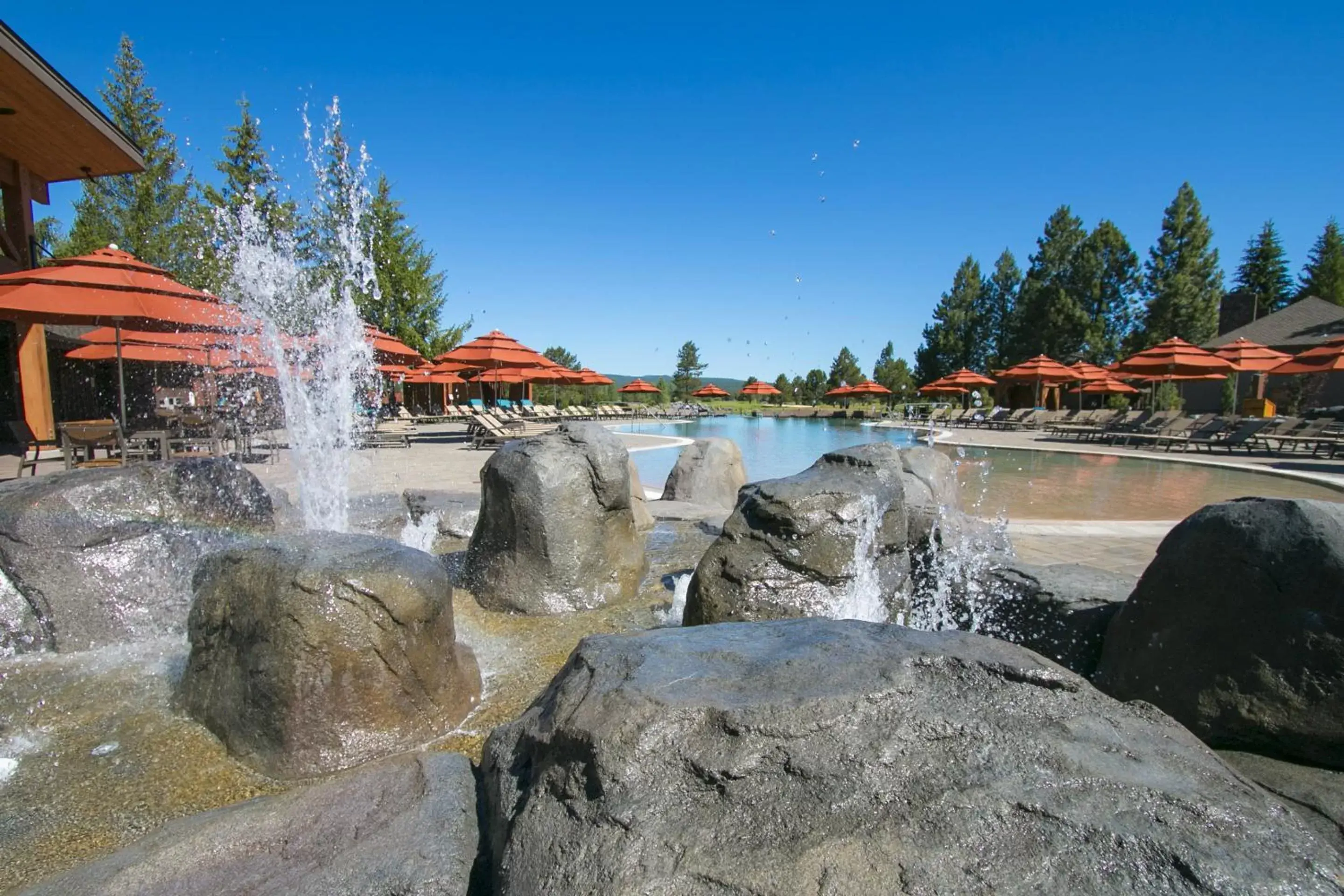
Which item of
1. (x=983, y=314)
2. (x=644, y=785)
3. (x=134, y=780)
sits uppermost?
(x=983, y=314)

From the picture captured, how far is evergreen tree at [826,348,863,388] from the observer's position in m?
63.3

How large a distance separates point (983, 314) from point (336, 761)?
191ft

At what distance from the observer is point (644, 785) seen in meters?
1.65

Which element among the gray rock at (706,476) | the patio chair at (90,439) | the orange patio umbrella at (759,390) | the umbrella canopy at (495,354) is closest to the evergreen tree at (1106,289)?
the orange patio umbrella at (759,390)

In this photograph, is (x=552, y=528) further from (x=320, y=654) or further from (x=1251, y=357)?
(x=1251, y=357)

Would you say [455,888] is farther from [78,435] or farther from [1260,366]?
[1260,366]

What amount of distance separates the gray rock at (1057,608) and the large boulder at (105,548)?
484 cm

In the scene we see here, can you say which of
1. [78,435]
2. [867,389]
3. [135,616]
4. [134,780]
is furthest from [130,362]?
[867,389]

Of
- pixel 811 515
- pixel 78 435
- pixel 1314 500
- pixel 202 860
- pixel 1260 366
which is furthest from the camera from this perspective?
pixel 1260 366

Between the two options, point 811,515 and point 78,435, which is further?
point 78,435

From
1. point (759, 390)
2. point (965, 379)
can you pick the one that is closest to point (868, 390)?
point (965, 379)

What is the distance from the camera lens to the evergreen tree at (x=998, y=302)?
5372cm

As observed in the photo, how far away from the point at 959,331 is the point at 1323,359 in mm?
38259

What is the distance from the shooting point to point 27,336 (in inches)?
555
